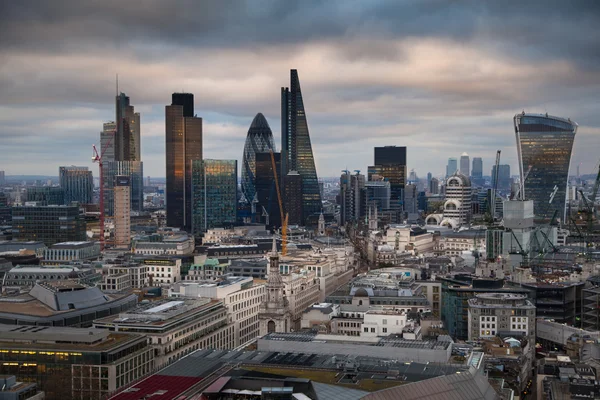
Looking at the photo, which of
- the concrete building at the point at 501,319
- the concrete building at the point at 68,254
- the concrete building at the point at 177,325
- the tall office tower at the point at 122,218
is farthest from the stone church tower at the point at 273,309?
the tall office tower at the point at 122,218

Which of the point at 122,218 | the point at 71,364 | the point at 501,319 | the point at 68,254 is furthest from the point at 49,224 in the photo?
the point at 71,364

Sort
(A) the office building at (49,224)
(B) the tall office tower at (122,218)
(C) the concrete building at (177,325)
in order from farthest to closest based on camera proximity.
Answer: (B) the tall office tower at (122,218), (A) the office building at (49,224), (C) the concrete building at (177,325)

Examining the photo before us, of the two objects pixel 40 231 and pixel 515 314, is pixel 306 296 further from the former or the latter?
pixel 40 231

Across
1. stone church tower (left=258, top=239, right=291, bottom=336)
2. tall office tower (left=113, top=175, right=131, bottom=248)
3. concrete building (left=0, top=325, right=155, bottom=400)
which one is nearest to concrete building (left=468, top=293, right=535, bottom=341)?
stone church tower (left=258, top=239, right=291, bottom=336)

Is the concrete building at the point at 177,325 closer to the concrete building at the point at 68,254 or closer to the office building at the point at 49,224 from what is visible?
the concrete building at the point at 68,254

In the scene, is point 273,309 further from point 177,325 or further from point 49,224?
point 49,224

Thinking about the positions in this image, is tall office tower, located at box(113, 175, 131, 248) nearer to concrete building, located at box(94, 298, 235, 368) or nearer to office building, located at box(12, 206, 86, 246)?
office building, located at box(12, 206, 86, 246)
